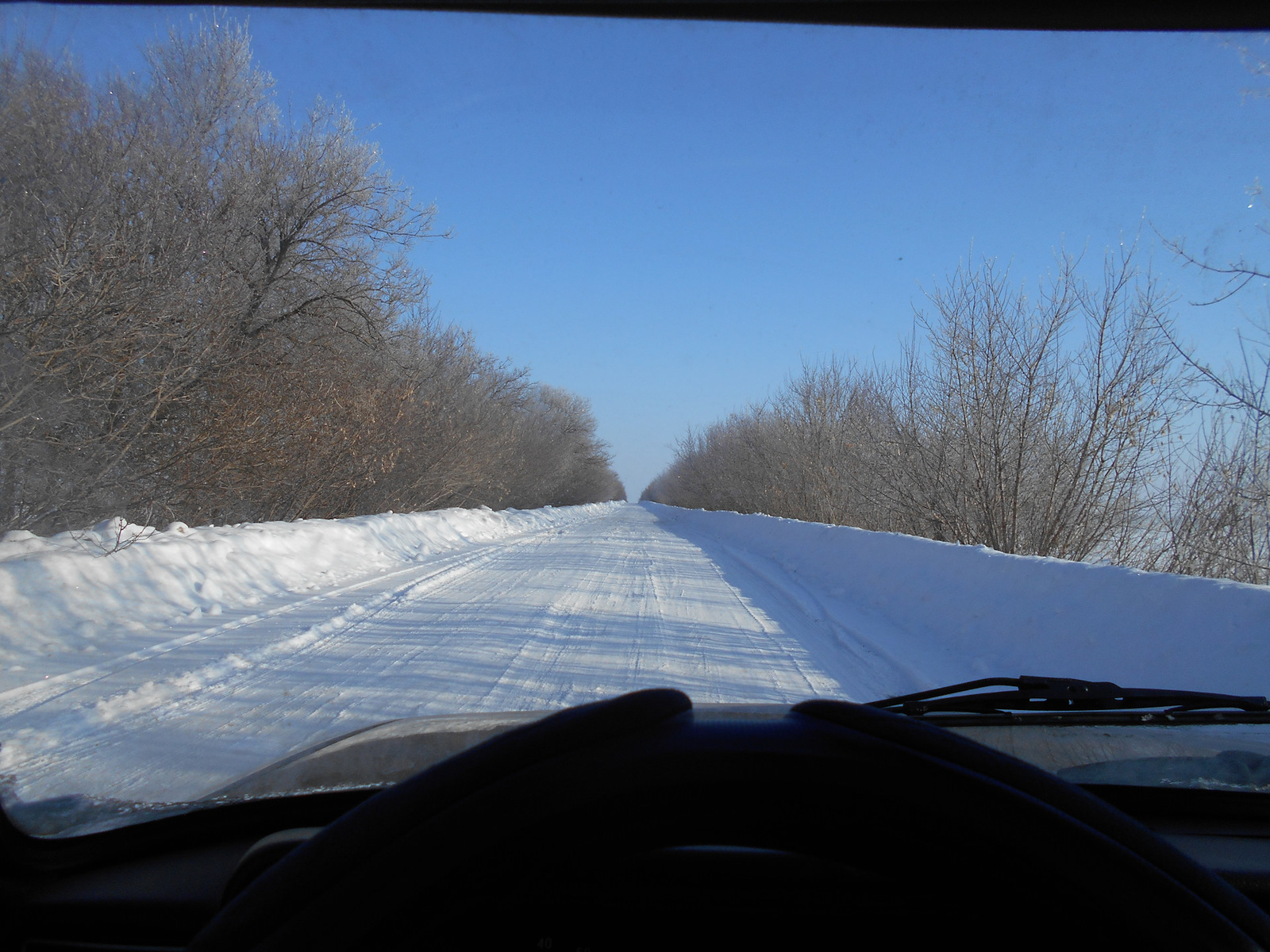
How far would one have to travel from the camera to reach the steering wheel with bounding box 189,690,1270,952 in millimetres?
847

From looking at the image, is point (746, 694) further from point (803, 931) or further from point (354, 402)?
point (354, 402)

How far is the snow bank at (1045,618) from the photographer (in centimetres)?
481

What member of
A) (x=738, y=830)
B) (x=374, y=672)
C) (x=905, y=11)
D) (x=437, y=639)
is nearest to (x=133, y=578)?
(x=437, y=639)

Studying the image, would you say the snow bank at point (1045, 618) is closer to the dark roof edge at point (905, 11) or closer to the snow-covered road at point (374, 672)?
the snow-covered road at point (374, 672)

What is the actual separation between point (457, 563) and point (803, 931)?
1195 cm

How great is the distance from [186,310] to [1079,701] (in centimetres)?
1160

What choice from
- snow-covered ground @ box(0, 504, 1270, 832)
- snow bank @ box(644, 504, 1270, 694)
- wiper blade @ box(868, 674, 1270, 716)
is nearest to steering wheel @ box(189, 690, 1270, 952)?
wiper blade @ box(868, 674, 1270, 716)

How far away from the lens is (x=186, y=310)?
10.4 meters

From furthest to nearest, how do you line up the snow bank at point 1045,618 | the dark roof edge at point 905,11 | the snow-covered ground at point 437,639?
the snow bank at point 1045,618, the snow-covered ground at point 437,639, the dark roof edge at point 905,11

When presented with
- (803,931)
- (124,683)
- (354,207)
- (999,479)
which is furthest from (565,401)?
(803,931)

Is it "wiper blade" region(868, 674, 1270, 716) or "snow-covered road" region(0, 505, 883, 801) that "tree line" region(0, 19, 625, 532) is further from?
"wiper blade" region(868, 674, 1270, 716)

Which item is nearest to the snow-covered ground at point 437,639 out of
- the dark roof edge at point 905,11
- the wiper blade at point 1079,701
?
the wiper blade at point 1079,701

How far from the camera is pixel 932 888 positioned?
3.14 feet

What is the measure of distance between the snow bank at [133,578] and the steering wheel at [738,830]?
18.9ft
